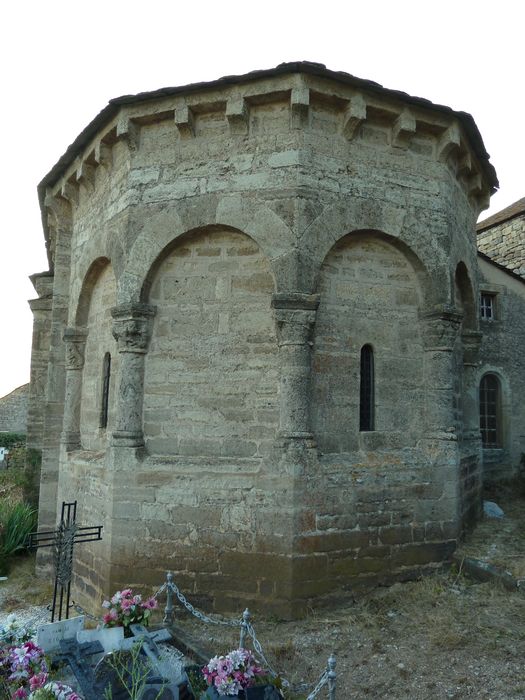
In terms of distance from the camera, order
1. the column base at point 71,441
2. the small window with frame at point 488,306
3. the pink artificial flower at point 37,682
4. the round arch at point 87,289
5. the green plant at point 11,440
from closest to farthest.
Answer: the pink artificial flower at point 37,682 → the round arch at point 87,289 → the column base at point 71,441 → the small window with frame at point 488,306 → the green plant at point 11,440

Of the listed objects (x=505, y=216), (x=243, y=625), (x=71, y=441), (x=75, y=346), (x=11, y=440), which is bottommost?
(x=243, y=625)

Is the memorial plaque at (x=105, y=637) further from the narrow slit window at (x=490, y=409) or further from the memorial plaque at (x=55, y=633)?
the narrow slit window at (x=490, y=409)

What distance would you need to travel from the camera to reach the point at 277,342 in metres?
5.83

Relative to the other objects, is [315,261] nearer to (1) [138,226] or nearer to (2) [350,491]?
(1) [138,226]

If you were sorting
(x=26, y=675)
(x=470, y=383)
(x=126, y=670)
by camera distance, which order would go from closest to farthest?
1. (x=26, y=675)
2. (x=126, y=670)
3. (x=470, y=383)

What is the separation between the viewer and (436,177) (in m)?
6.66

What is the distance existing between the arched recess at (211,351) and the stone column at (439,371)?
204cm

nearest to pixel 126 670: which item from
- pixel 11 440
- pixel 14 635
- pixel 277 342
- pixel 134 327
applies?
pixel 14 635

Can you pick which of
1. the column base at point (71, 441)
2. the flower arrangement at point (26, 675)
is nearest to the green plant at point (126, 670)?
the flower arrangement at point (26, 675)

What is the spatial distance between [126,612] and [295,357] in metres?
2.91

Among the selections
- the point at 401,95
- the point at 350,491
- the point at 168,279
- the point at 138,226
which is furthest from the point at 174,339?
the point at 401,95

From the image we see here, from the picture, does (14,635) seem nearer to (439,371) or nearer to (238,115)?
(439,371)

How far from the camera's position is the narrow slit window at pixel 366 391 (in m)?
6.28

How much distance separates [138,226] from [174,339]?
143 centimetres
